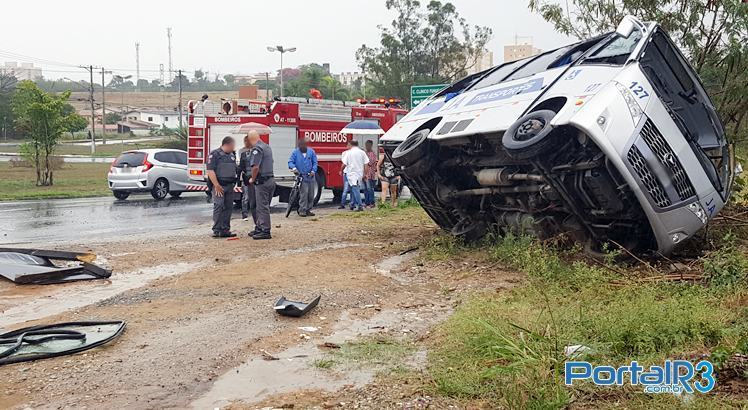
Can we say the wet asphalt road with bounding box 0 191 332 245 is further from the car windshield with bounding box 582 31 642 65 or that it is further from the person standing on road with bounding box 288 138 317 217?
the car windshield with bounding box 582 31 642 65

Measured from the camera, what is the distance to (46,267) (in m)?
7.93

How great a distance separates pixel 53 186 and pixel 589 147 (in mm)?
23347

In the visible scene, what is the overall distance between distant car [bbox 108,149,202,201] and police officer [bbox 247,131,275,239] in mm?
10235

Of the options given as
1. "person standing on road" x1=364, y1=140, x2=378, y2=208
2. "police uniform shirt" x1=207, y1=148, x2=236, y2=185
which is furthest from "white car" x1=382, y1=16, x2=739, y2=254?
"person standing on road" x1=364, y1=140, x2=378, y2=208

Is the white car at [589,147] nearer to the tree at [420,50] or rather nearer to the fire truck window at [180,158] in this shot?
the fire truck window at [180,158]

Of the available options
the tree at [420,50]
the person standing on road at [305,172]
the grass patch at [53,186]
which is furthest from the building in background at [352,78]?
the person standing on road at [305,172]

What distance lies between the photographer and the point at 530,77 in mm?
7562

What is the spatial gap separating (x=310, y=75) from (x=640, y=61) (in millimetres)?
48196

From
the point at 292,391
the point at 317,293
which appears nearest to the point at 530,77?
the point at 317,293

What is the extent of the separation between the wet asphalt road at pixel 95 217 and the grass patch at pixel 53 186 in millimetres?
1724

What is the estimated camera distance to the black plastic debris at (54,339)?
492 cm

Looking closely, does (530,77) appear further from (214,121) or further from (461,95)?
(214,121)

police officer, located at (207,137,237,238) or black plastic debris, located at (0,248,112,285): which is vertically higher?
police officer, located at (207,137,237,238)

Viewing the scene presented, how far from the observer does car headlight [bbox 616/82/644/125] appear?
6184 mm
